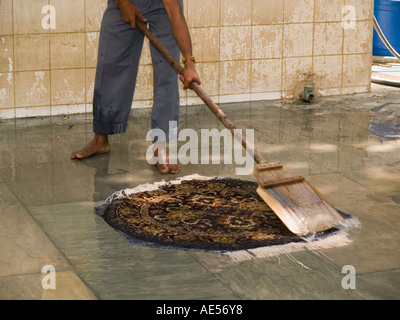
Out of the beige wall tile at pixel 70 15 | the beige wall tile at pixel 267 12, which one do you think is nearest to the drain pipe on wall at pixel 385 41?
the beige wall tile at pixel 267 12

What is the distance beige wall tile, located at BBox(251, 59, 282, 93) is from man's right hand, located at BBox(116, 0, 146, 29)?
1993 millimetres

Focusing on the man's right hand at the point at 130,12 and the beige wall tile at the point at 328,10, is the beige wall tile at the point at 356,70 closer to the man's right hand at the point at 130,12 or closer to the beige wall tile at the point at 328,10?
the beige wall tile at the point at 328,10

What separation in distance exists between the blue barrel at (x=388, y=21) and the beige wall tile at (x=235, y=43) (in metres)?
2.80

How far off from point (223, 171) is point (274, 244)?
1.19 metres

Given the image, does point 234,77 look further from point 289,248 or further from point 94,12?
point 289,248

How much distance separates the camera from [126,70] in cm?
471

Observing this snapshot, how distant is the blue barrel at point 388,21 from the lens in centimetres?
866

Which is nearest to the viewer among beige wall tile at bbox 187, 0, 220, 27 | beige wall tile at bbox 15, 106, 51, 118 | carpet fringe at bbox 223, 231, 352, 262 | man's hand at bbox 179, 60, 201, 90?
carpet fringe at bbox 223, 231, 352, 262

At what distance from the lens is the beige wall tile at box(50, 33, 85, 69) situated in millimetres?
5738

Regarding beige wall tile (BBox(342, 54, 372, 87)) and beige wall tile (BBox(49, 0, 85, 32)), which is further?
beige wall tile (BBox(342, 54, 372, 87))

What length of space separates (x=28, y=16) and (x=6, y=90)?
1.79ft

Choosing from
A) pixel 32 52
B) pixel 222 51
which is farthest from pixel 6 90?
pixel 222 51

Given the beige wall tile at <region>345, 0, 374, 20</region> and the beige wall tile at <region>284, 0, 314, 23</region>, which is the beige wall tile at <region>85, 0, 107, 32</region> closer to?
the beige wall tile at <region>284, 0, 314, 23</region>

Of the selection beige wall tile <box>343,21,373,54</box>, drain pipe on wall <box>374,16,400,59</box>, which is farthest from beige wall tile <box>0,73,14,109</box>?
drain pipe on wall <box>374,16,400,59</box>
